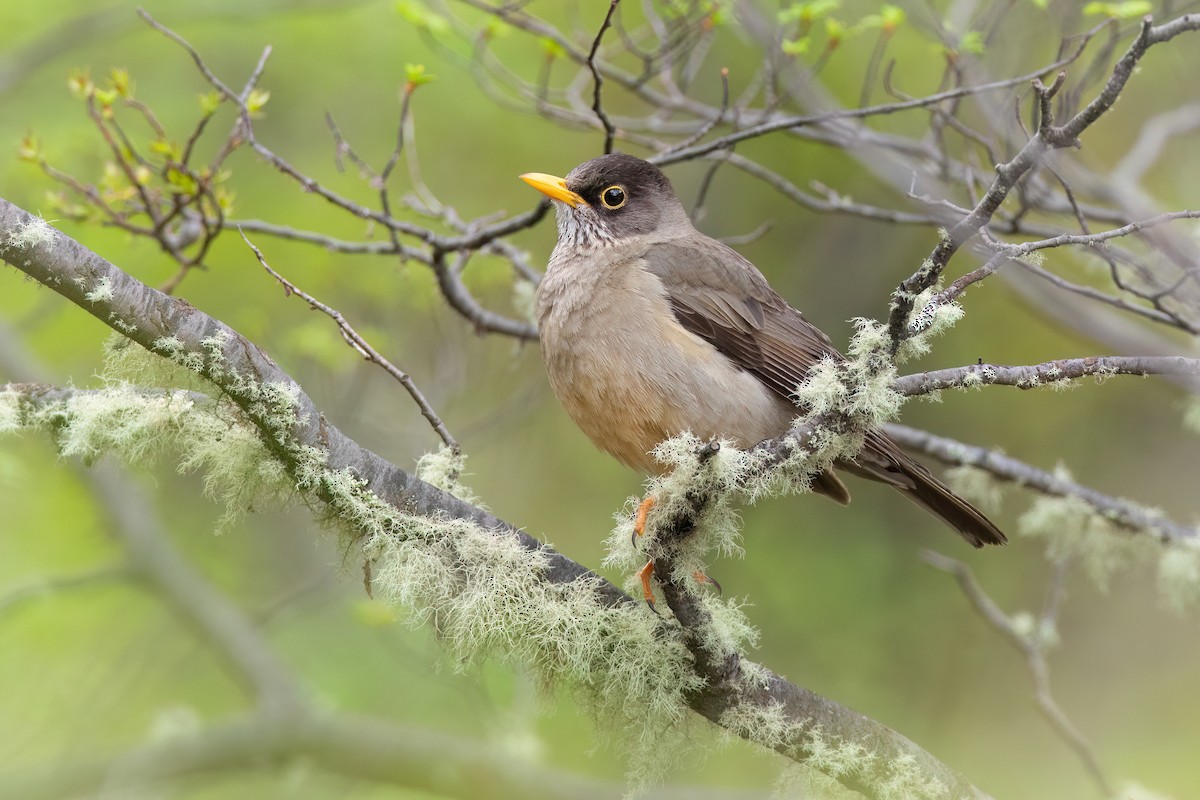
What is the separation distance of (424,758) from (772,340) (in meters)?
3.18

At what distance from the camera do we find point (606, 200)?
5.10 metres

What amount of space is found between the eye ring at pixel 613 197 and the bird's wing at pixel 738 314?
0.36 meters

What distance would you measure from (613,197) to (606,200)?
4 cm

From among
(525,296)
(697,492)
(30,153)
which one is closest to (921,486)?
(697,492)

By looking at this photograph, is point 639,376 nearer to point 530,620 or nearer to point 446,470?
point 446,470

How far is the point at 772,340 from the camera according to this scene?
4.63m

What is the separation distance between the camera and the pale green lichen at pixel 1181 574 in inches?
200

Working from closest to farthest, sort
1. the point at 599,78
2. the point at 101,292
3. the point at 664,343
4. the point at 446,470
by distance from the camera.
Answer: the point at 101,292 → the point at 446,470 → the point at 599,78 → the point at 664,343

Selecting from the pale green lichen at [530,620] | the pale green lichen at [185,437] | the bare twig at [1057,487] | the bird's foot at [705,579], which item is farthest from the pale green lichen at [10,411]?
the bare twig at [1057,487]

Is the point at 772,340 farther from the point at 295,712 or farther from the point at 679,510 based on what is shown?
the point at 295,712

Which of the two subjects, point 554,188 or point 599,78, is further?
point 554,188

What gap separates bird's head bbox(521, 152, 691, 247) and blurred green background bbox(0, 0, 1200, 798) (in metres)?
1.86

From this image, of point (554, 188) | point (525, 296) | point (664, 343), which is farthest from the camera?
point (525, 296)

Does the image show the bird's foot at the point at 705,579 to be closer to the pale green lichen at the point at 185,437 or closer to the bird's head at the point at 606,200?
the pale green lichen at the point at 185,437
